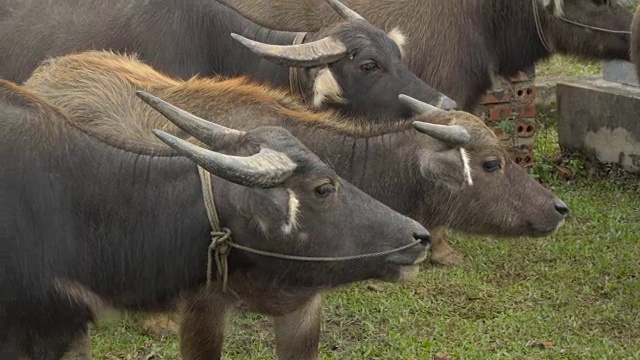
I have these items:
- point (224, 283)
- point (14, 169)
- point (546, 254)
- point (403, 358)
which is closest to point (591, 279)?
point (546, 254)

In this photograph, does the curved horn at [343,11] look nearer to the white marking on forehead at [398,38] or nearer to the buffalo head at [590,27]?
the white marking on forehead at [398,38]

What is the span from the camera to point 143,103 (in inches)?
204

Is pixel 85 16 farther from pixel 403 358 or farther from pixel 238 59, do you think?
pixel 403 358

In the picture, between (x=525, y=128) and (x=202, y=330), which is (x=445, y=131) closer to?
(x=202, y=330)

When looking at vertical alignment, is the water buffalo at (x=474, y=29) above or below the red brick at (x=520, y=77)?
above

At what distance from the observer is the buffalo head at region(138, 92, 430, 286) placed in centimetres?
390

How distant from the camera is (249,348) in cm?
582

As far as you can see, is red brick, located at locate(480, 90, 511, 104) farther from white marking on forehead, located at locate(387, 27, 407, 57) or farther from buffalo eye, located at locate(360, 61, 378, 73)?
buffalo eye, located at locate(360, 61, 378, 73)

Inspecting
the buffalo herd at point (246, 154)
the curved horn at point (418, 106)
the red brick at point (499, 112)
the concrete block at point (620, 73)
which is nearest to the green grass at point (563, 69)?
the concrete block at point (620, 73)

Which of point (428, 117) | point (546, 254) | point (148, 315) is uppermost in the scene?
point (428, 117)

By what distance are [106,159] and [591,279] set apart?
3.55 m

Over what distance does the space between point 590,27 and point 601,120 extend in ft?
4.40

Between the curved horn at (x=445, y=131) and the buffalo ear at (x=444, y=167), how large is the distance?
115 millimetres

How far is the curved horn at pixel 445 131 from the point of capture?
5.02m
